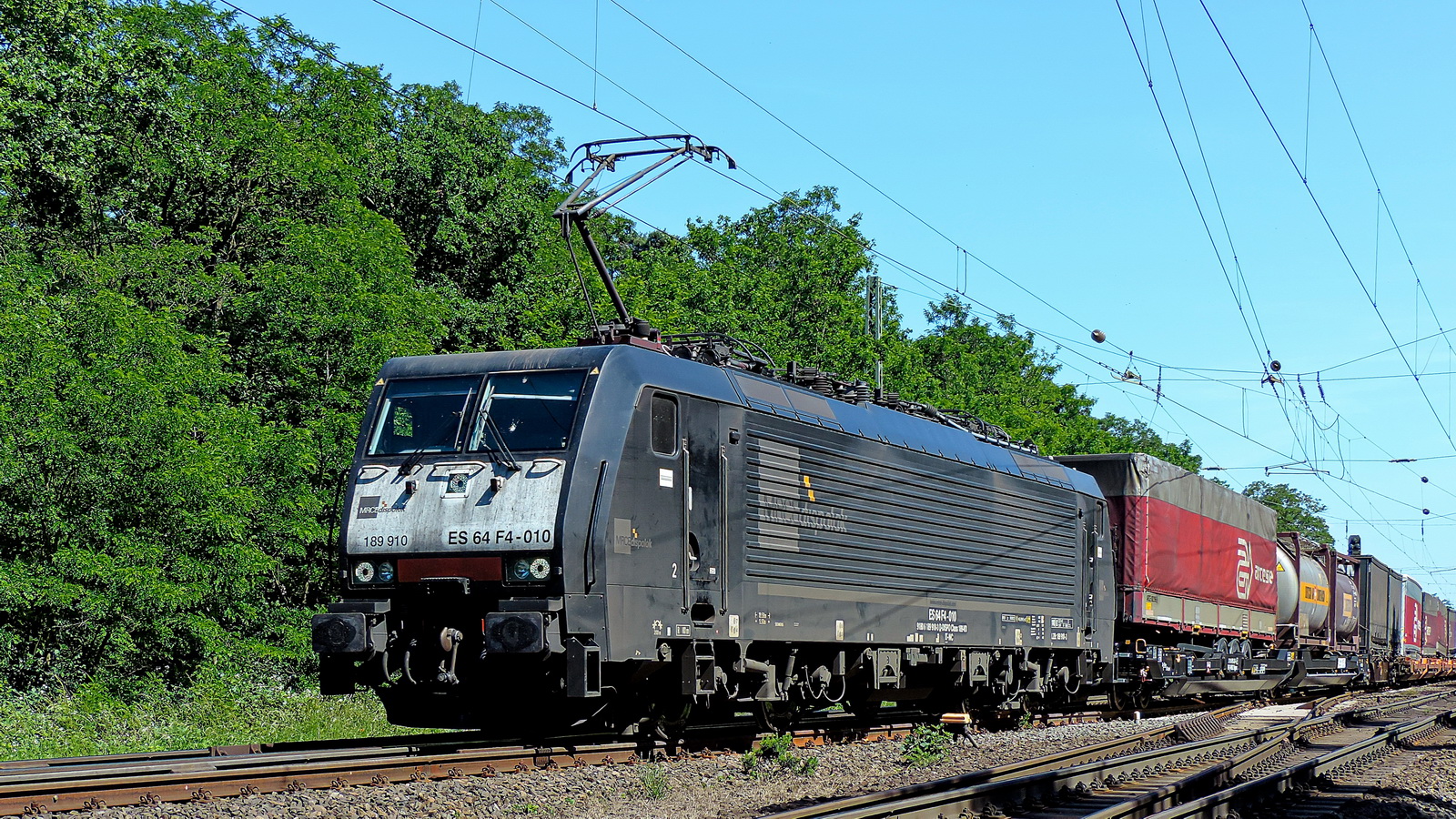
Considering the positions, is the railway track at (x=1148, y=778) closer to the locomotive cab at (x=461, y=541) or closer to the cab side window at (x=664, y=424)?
the locomotive cab at (x=461, y=541)

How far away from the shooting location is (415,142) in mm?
34000

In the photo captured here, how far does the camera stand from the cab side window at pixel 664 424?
40.6ft

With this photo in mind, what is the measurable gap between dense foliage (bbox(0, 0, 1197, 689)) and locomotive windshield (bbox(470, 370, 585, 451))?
256 inches

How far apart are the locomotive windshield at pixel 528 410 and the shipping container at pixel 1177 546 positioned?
12717 millimetres

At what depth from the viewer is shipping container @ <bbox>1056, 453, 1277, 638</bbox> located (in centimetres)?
2233

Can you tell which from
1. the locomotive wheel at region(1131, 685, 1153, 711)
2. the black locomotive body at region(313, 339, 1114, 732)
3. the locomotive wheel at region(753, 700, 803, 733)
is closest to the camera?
the black locomotive body at region(313, 339, 1114, 732)

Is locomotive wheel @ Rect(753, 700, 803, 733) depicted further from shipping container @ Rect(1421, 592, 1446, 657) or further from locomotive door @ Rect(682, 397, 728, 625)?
shipping container @ Rect(1421, 592, 1446, 657)

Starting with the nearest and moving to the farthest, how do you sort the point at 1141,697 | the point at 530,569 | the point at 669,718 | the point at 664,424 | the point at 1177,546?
the point at 530,569 → the point at 664,424 → the point at 669,718 → the point at 1177,546 → the point at 1141,697

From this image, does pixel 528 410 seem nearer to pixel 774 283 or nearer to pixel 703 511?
pixel 703 511

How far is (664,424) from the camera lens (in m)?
12.5

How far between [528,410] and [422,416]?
43.3 inches

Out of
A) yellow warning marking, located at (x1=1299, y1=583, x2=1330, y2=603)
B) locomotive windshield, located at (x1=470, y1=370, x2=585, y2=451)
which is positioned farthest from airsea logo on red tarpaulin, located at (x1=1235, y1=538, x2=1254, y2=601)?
locomotive windshield, located at (x1=470, y1=370, x2=585, y2=451)

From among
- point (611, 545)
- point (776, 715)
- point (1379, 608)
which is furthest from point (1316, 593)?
point (611, 545)

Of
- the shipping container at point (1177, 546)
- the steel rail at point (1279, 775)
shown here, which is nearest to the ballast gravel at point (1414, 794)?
the steel rail at point (1279, 775)
